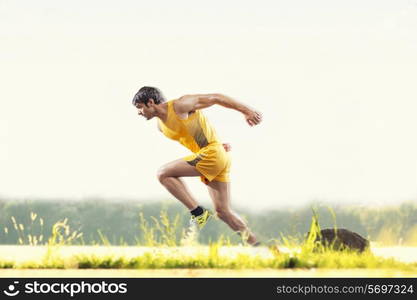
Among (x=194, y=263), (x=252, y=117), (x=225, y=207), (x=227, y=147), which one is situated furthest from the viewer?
(x=227, y=147)

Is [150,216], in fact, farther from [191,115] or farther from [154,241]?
[191,115]

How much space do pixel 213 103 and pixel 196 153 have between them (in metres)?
0.51

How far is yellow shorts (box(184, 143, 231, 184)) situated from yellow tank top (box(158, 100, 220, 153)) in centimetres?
8

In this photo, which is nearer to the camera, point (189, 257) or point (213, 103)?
point (189, 257)

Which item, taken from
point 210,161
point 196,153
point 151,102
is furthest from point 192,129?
point 151,102

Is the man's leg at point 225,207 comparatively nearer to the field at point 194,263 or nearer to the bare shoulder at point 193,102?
the field at point 194,263

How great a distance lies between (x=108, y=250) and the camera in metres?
6.85

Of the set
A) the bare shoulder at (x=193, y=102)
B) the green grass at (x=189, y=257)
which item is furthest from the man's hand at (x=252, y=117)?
the green grass at (x=189, y=257)

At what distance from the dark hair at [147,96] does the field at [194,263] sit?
4.59 ft

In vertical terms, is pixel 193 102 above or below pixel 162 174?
above

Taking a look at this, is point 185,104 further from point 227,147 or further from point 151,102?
point 227,147

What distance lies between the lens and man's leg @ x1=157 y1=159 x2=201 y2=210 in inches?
276

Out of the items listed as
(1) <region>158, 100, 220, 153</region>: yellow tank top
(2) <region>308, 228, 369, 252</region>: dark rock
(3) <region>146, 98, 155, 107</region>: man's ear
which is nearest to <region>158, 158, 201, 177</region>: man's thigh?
(1) <region>158, 100, 220, 153</region>: yellow tank top

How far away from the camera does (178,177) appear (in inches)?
278
